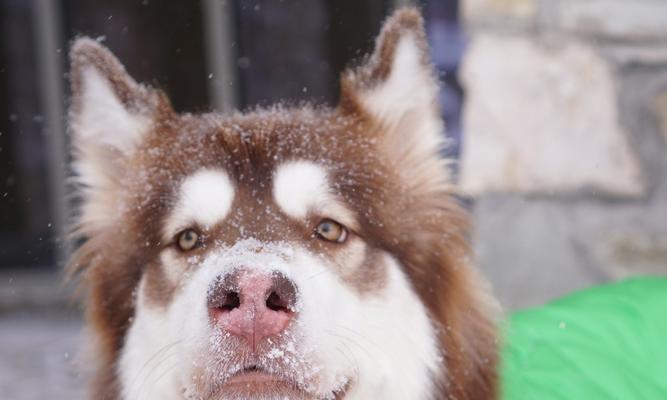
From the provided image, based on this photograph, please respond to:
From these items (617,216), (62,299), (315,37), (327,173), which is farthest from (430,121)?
(62,299)

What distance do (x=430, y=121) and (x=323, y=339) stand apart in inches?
19.8

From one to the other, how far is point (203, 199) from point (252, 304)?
0.27 m

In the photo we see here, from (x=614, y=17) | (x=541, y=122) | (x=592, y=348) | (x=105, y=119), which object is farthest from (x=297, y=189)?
(x=614, y=17)

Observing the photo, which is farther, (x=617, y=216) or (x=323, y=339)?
(x=617, y=216)

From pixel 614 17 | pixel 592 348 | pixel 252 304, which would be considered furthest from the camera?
pixel 614 17

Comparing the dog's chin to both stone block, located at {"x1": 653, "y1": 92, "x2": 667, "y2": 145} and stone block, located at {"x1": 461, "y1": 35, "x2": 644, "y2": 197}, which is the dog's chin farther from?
stone block, located at {"x1": 653, "y1": 92, "x2": 667, "y2": 145}

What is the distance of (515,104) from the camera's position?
2359 mm

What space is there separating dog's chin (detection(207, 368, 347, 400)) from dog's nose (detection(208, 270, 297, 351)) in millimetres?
52

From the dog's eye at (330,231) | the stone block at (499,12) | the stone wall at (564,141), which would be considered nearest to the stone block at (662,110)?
the stone wall at (564,141)

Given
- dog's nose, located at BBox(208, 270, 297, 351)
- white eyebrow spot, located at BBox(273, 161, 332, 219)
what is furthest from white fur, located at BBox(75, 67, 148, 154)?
dog's nose, located at BBox(208, 270, 297, 351)

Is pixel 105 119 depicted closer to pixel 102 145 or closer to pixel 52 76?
pixel 102 145

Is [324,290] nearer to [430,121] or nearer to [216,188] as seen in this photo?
[216,188]

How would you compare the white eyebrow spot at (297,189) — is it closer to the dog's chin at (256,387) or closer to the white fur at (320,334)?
the white fur at (320,334)

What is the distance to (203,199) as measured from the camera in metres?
1.23
